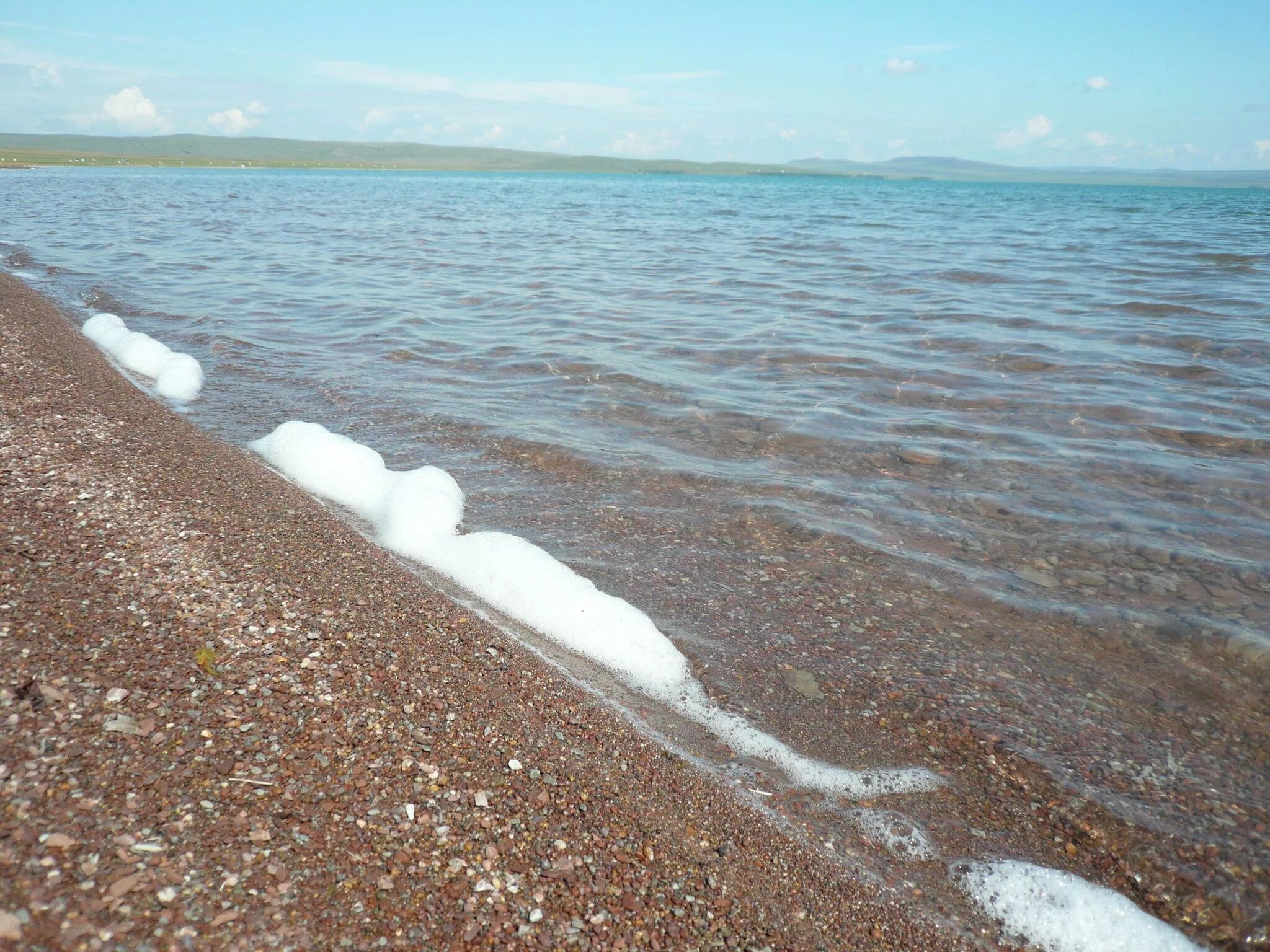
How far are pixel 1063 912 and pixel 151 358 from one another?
30.5ft

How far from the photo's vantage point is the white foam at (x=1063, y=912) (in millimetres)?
2434

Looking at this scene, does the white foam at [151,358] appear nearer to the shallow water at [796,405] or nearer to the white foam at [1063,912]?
the shallow water at [796,405]

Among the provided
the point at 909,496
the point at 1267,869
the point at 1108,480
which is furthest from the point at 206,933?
the point at 1108,480

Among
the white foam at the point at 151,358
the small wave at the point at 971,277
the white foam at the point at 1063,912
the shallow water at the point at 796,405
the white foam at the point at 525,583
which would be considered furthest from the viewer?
the small wave at the point at 971,277

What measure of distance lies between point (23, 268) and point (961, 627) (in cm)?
1765

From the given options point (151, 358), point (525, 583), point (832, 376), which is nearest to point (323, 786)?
point (525, 583)

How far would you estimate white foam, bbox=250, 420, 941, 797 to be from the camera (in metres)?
3.13

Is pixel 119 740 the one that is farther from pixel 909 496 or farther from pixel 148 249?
pixel 148 249

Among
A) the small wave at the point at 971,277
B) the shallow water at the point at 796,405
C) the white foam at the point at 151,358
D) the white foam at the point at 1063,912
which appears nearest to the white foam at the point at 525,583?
the shallow water at the point at 796,405

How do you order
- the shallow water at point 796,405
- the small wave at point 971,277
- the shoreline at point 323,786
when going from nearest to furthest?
1. the shoreline at point 323,786
2. the shallow water at point 796,405
3. the small wave at point 971,277

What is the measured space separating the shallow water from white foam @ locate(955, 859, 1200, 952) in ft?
1.82

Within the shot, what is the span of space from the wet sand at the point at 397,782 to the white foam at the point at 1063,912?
0.08 metres

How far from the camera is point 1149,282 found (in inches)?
570

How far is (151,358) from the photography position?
8273 millimetres
